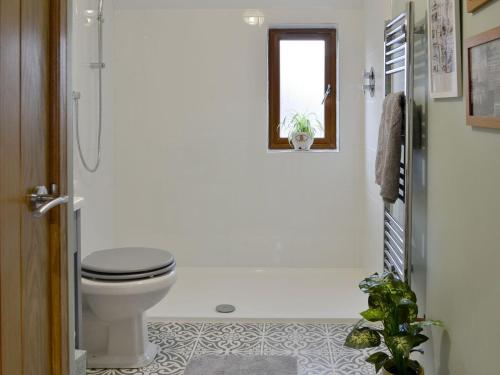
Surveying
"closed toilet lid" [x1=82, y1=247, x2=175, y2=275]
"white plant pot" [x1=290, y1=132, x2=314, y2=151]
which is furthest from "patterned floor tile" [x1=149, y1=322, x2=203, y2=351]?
"white plant pot" [x1=290, y1=132, x2=314, y2=151]

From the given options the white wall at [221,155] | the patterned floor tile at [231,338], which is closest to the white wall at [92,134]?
the white wall at [221,155]

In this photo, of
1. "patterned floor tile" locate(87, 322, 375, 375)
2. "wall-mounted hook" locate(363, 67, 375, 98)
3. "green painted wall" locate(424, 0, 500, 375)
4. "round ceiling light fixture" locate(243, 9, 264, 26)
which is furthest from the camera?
"round ceiling light fixture" locate(243, 9, 264, 26)

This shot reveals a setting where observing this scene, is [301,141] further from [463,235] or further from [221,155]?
[463,235]

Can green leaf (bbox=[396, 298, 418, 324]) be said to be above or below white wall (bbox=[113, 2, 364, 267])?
below

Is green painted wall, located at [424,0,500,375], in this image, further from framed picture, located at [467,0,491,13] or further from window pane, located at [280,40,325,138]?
window pane, located at [280,40,325,138]

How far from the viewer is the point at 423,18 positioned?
7.60 ft

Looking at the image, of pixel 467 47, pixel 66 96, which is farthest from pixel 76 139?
pixel 467 47

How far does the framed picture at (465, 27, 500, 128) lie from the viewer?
1.52m

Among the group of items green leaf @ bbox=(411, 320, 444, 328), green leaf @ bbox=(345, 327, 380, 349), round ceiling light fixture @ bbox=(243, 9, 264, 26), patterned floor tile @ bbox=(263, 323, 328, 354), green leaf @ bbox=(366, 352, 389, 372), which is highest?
round ceiling light fixture @ bbox=(243, 9, 264, 26)

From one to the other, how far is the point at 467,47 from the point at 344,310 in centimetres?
200

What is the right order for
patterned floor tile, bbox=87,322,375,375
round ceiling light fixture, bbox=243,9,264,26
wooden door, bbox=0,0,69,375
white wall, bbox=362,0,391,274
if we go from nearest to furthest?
1. wooden door, bbox=0,0,69,375
2. patterned floor tile, bbox=87,322,375,375
3. white wall, bbox=362,0,391,274
4. round ceiling light fixture, bbox=243,9,264,26

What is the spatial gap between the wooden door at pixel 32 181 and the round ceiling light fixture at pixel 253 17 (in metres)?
2.55

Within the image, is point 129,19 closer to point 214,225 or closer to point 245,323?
point 214,225

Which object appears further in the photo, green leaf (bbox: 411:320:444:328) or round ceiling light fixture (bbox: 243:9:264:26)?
round ceiling light fixture (bbox: 243:9:264:26)
